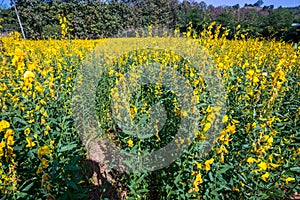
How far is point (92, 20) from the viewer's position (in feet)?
82.9

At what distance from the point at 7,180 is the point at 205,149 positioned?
152 cm

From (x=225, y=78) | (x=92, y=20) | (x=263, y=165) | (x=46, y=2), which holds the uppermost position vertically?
(x=46, y=2)

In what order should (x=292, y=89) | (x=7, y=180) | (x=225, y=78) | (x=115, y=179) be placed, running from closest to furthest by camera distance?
(x=7, y=180)
(x=115, y=179)
(x=225, y=78)
(x=292, y=89)

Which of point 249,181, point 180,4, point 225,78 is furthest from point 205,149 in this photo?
point 180,4

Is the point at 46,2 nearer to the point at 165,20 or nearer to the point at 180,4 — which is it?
the point at 165,20

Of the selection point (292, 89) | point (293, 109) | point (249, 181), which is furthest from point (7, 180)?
point (292, 89)

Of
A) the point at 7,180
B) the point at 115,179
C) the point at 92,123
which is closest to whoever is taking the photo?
the point at 7,180

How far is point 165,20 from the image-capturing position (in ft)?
83.2

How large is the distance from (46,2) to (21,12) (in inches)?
132

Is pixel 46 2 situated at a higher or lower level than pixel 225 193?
higher

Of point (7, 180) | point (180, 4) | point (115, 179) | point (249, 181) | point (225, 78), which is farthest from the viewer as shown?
point (180, 4)

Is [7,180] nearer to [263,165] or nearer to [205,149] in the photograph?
[205,149]

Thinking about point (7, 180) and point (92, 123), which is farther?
point (92, 123)

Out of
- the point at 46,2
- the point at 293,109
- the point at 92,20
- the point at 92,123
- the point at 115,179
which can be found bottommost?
the point at 115,179
